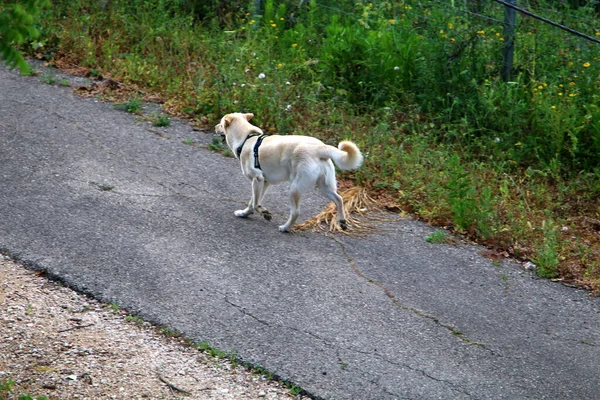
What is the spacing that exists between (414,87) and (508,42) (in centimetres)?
113

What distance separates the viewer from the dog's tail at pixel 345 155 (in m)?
6.82

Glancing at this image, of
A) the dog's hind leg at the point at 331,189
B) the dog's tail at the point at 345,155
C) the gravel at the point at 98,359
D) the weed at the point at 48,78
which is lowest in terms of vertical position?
the gravel at the point at 98,359

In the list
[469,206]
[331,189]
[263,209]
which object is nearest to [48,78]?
[263,209]

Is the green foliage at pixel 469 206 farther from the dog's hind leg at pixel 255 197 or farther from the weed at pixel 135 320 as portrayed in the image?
the weed at pixel 135 320

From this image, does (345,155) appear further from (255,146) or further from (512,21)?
(512,21)

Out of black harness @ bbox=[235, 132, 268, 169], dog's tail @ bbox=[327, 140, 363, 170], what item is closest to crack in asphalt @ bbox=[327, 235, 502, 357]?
dog's tail @ bbox=[327, 140, 363, 170]

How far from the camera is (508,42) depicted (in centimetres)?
927

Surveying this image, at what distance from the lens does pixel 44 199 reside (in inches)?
286

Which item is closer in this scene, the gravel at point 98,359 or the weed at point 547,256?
the gravel at point 98,359

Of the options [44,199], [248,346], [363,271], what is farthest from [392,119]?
[248,346]

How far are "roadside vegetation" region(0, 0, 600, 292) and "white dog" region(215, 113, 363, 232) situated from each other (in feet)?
3.87

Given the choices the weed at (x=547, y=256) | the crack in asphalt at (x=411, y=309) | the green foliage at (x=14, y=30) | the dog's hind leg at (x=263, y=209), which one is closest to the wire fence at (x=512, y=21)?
the weed at (x=547, y=256)

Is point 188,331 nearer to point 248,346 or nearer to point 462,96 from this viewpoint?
point 248,346

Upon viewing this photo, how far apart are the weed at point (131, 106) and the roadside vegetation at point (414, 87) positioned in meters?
0.34
